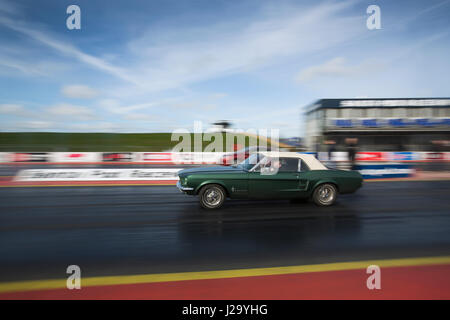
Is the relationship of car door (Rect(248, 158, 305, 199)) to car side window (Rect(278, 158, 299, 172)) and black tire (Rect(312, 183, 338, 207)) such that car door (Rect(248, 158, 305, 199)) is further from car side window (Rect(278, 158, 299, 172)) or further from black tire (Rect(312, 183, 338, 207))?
black tire (Rect(312, 183, 338, 207))

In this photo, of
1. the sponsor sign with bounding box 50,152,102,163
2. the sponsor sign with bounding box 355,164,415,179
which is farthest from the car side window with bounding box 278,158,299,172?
the sponsor sign with bounding box 50,152,102,163

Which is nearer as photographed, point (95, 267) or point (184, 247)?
point (95, 267)

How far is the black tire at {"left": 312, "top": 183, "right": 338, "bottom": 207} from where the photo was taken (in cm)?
636

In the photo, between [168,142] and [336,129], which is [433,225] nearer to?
[168,142]

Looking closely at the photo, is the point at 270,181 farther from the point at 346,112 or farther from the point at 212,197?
the point at 346,112

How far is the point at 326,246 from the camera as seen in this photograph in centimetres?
403

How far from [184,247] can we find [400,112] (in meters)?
41.6

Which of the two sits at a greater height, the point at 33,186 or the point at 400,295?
the point at 33,186

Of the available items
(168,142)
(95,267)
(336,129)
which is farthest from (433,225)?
(336,129)

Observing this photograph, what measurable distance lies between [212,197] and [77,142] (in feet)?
52.1

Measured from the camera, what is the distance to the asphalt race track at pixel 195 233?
11.4 feet

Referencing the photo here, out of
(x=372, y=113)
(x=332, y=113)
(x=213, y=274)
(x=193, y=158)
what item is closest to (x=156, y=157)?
(x=193, y=158)

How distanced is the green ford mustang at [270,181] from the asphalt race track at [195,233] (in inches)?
13.5

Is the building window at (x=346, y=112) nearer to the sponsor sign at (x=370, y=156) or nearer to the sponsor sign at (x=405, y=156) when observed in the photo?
the sponsor sign at (x=405, y=156)
